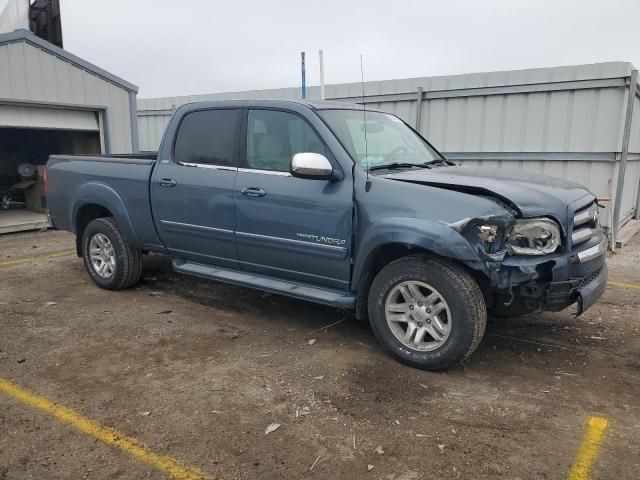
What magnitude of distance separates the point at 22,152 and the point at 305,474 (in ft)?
45.5

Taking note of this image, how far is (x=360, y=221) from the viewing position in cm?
391

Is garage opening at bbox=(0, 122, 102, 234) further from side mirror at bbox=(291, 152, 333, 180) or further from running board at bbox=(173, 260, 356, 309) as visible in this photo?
side mirror at bbox=(291, 152, 333, 180)

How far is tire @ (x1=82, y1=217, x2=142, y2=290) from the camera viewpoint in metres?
5.58

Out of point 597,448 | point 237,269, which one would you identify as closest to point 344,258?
point 237,269

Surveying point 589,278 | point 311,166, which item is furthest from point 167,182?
point 589,278

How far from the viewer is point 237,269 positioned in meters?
4.80

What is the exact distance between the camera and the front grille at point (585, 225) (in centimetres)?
367

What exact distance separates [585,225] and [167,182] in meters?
3.61

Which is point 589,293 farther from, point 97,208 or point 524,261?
point 97,208

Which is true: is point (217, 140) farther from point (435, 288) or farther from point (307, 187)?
point (435, 288)

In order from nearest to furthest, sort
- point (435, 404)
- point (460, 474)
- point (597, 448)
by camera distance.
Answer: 1. point (460, 474)
2. point (597, 448)
3. point (435, 404)

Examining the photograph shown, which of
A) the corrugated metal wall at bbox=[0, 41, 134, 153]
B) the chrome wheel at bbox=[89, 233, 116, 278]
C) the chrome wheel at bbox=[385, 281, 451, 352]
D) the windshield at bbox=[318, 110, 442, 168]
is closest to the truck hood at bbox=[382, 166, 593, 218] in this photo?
the windshield at bbox=[318, 110, 442, 168]

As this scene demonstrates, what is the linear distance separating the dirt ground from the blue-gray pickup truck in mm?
436

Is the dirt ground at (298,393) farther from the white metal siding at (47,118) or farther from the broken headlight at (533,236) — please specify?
the white metal siding at (47,118)
